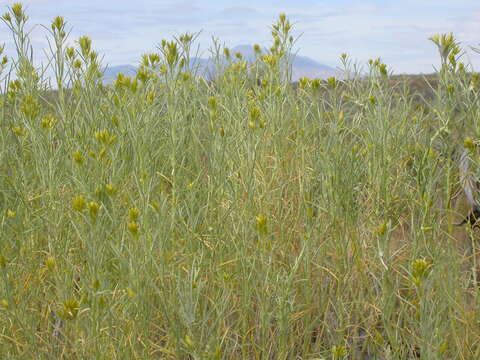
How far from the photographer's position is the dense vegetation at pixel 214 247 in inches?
82.8

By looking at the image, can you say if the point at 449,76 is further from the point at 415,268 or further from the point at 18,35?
the point at 18,35

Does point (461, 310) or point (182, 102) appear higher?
point (182, 102)

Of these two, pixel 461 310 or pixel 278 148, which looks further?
pixel 278 148

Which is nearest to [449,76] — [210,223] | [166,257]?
[210,223]

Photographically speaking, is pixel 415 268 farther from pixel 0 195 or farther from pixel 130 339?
pixel 0 195

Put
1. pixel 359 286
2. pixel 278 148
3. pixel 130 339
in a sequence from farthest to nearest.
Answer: pixel 278 148 → pixel 359 286 → pixel 130 339

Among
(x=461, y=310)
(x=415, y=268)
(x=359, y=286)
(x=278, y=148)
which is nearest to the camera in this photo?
(x=415, y=268)

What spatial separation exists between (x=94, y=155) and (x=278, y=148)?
1.26 m

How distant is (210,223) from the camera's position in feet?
9.20

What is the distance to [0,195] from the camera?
133 inches

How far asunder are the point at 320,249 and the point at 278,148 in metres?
1.01

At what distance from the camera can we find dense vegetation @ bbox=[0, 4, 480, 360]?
2104 mm

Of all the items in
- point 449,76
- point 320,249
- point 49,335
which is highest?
point 449,76

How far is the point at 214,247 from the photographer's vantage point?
2.53m
